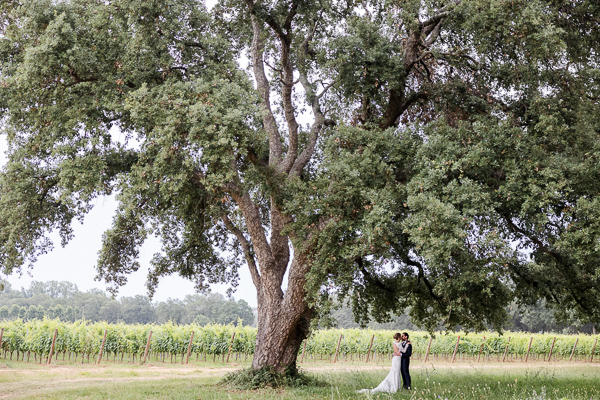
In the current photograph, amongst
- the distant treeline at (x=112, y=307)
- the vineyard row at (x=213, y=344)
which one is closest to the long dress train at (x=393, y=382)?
the vineyard row at (x=213, y=344)

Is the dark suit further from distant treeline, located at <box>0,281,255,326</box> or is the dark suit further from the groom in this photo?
distant treeline, located at <box>0,281,255,326</box>

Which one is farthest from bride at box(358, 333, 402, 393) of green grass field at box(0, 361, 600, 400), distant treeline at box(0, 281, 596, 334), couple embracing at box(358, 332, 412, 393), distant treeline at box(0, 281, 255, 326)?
distant treeline at box(0, 281, 255, 326)

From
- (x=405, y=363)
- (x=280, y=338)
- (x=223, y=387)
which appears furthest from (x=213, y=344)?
(x=405, y=363)

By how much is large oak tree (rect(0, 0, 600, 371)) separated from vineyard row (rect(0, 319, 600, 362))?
573cm

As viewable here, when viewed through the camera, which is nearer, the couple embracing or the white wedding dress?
the white wedding dress

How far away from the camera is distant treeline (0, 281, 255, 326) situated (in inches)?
2805

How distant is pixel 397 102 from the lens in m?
13.5

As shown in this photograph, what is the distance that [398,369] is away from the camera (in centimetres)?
1241

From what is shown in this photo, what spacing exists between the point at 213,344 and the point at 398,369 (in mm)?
16566

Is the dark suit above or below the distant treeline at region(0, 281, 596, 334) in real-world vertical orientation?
above

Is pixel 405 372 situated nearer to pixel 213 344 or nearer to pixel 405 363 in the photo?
pixel 405 363

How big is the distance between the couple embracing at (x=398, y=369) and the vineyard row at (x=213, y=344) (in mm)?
3945

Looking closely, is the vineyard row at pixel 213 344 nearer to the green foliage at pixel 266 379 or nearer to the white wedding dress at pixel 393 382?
the green foliage at pixel 266 379

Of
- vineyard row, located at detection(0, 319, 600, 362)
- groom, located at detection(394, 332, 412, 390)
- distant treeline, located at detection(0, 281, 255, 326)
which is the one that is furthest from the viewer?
distant treeline, located at detection(0, 281, 255, 326)
